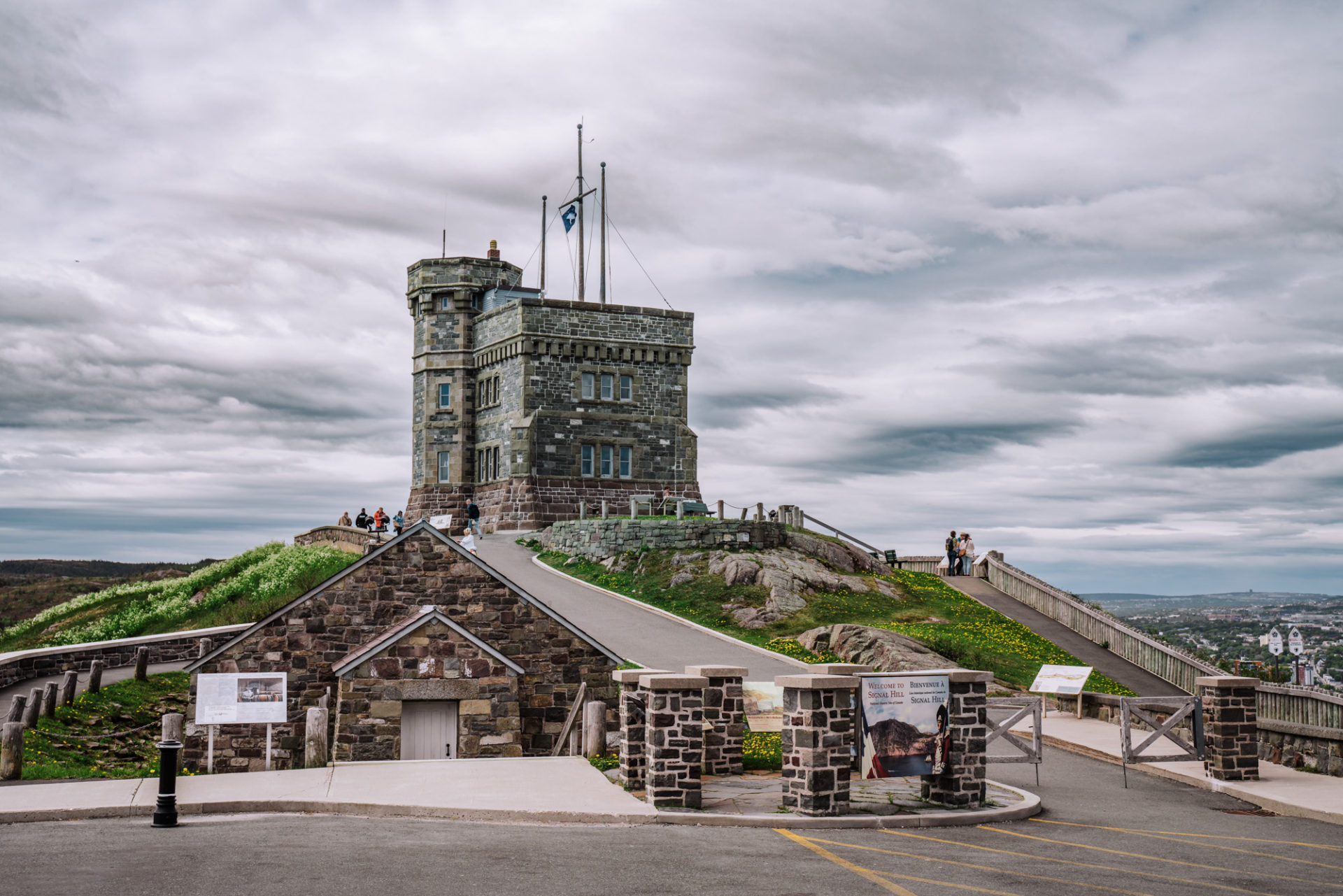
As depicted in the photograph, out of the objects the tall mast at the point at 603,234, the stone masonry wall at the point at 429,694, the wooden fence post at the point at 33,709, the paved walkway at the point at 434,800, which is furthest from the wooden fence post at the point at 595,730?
the tall mast at the point at 603,234

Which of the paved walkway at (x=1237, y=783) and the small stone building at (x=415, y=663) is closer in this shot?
the paved walkway at (x=1237, y=783)

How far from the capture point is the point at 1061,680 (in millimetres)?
25562

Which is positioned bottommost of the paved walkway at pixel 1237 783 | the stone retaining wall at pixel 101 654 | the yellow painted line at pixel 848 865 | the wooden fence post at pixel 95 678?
the yellow painted line at pixel 848 865

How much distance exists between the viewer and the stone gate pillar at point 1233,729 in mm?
17859

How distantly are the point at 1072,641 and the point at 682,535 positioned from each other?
49.0 feet

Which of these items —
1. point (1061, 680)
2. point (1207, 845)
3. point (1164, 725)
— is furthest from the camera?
point (1061, 680)

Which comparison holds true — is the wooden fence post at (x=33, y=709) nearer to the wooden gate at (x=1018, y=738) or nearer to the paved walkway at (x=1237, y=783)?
the wooden gate at (x=1018, y=738)

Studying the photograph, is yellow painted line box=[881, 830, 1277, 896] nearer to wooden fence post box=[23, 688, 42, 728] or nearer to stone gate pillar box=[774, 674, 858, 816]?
stone gate pillar box=[774, 674, 858, 816]

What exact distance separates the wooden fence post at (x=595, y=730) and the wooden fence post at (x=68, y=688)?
47.7 ft

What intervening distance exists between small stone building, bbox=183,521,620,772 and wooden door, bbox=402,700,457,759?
2 centimetres

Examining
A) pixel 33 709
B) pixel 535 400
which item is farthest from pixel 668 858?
pixel 535 400

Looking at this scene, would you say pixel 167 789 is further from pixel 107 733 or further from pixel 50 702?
pixel 50 702

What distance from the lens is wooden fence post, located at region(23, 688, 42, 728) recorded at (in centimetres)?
2339

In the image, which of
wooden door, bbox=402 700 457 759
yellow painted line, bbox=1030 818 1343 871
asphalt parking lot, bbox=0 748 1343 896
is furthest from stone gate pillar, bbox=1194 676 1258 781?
wooden door, bbox=402 700 457 759
